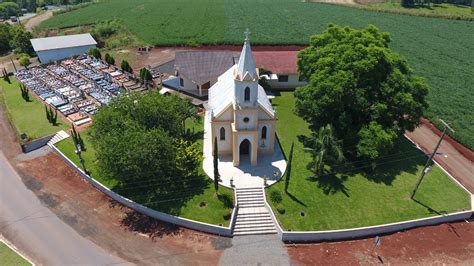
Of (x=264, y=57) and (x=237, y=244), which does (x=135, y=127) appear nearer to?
(x=237, y=244)

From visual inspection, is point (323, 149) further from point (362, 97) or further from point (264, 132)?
point (362, 97)

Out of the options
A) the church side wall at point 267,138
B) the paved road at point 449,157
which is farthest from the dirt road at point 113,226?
the paved road at point 449,157

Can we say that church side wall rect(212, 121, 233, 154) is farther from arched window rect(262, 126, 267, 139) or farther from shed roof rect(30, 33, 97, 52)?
shed roof rect(30, 33, 97, 52)

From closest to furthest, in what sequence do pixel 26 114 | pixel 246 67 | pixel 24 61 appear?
1. pixel 246 67
2. pixel 26 114
3. pixel 24 61

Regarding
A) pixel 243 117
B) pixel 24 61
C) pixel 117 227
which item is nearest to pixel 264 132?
pixel 243 117

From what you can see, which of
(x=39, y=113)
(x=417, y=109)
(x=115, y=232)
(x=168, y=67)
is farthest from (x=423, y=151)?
(x=39, y=113)

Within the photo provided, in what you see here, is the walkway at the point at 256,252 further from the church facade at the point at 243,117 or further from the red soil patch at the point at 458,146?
the red soil patch at the point at 458,146
